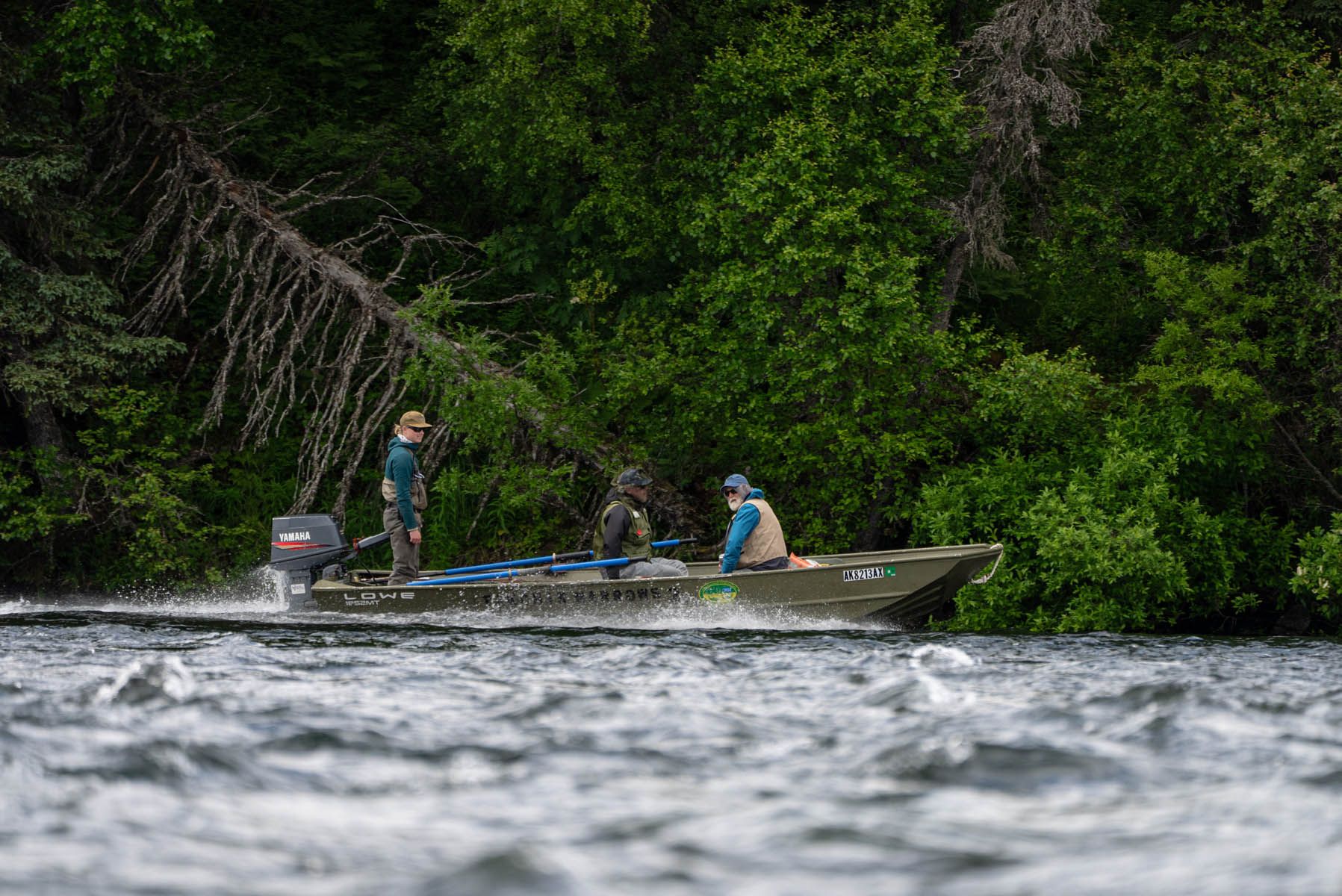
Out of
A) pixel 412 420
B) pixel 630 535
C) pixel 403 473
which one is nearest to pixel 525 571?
pixel 630 535

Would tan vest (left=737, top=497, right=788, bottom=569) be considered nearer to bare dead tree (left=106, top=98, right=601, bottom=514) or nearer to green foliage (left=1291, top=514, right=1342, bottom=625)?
bare dead tree (left=106, top=98, right=601, bottom=514)

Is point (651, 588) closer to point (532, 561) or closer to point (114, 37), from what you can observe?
point (532, 561)

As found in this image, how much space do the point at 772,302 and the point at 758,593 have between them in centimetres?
437

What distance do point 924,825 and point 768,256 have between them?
39.7ft

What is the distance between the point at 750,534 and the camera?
13.5 meters

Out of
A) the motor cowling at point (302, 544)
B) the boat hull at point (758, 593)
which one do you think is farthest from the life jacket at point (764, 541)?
the motor cowling at point (302, 544)

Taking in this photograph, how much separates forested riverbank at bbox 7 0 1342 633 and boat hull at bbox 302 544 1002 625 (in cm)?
153

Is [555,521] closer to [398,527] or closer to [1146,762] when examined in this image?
[398,527]

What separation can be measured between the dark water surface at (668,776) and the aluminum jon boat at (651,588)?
389cm

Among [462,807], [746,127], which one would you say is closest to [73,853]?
Result: [462,807]

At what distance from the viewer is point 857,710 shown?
6.83 meters

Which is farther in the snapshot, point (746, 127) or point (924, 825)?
point (746, 127)

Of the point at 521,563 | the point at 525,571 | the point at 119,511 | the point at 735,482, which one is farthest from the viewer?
the point at 119,511

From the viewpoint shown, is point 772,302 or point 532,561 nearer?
point 532,561
